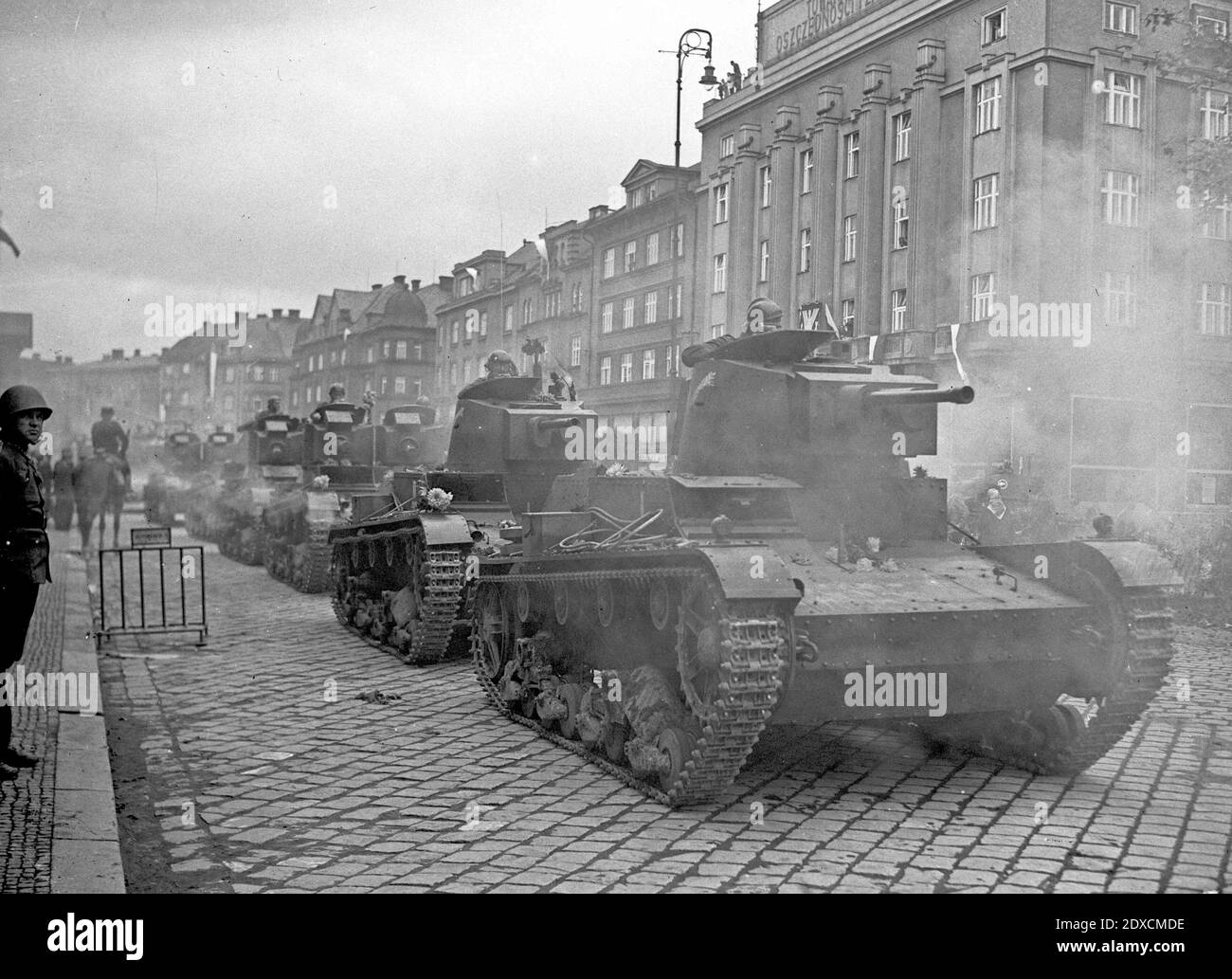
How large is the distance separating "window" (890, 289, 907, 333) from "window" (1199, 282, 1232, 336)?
17.3ft

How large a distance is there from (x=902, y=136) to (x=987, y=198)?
342cm

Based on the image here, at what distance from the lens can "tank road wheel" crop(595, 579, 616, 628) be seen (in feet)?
23.2

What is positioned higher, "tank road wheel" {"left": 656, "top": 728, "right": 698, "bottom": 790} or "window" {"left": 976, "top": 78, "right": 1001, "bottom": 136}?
"window" {"left": 976, "top": 78, "right": 1001, "bottom": 136}

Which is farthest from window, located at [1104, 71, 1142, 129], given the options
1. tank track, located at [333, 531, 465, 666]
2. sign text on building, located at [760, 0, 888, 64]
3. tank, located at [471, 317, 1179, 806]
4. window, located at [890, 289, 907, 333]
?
tank track, located at [333, 531, 465, 666]

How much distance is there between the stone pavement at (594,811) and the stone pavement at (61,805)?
213 millimetres

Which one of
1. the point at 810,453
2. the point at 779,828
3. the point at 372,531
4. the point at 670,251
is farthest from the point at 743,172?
the point at 779,828

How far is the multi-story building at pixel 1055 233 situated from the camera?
51.1ft

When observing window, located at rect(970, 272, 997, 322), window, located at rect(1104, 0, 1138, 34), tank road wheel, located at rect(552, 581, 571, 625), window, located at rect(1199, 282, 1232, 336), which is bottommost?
tank road wheel, located at rect(552, 581, 571, 625)

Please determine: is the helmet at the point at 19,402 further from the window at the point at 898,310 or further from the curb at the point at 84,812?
the window at the point at 898,310

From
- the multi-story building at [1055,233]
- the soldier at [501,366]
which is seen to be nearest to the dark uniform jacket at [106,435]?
the soldier at [501,366]

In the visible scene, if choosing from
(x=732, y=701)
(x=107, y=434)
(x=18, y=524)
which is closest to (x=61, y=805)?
(x=18, y=524)

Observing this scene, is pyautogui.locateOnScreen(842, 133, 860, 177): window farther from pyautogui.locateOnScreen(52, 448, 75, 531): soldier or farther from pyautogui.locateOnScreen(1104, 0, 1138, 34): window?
pyautogui.locateOnScreen(52, 448, 75, 531): soldier

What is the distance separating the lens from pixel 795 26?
11.0 metres

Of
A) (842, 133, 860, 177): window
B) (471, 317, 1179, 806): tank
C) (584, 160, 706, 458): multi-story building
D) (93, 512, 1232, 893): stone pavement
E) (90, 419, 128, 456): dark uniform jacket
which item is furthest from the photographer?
(90, 419, 128, 456): dark uniform jacket
